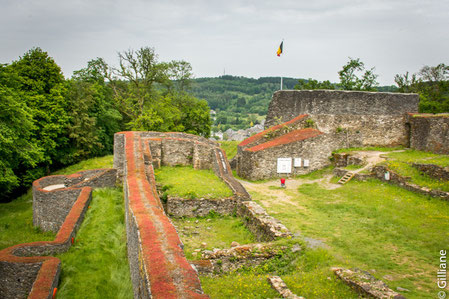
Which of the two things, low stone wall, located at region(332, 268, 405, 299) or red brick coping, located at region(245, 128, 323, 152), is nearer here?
low stone wall, located at region(332, 268, 405, 299)

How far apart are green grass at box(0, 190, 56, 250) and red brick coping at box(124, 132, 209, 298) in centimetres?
721

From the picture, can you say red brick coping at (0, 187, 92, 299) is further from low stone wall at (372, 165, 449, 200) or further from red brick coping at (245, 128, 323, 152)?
low stone wall at (372, 165, 449, 200)

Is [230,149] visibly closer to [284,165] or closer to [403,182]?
[284,165]

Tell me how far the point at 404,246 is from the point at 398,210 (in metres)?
3.43

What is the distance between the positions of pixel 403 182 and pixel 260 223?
8.45 metres

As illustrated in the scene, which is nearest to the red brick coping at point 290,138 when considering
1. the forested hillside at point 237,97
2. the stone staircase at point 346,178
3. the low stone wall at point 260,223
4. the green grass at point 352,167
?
the green grass at point 352,167

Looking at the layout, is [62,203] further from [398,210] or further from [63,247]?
[398,210]

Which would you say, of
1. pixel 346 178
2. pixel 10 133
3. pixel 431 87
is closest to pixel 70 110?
pixel 10 133

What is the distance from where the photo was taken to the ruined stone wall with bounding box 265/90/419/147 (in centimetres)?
2469

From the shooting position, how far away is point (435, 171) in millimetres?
15516

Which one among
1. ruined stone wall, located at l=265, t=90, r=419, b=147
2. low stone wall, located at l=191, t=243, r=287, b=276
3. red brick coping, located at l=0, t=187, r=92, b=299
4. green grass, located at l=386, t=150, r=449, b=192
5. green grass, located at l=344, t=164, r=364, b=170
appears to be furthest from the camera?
ruined stone wall, located at l=265, t=90, r=419, b=147

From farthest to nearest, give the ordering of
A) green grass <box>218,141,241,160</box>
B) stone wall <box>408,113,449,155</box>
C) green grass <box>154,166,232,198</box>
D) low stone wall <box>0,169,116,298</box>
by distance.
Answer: green grass <box>218,141,241,160</box> < stone wall <box>408,113,449,155</box> < green grass <box>154,166,232,198</box> < low stone wall <box>0,169,116,298</box>

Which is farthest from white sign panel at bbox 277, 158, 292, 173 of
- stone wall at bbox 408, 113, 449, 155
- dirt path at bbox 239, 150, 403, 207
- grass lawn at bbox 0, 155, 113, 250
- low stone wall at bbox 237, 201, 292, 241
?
grass lawn at bbox 0, 155, 113, 250

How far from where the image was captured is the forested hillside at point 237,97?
10075 cm
